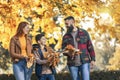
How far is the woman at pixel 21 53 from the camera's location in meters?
7.37

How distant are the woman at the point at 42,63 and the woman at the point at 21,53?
1.48 ft

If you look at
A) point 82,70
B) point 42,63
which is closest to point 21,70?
point 42,63

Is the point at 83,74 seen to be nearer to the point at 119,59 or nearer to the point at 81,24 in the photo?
the point at 81,24

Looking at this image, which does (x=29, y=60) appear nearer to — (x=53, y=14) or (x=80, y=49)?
(x=80, y=49)

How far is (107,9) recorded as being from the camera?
33.3ft

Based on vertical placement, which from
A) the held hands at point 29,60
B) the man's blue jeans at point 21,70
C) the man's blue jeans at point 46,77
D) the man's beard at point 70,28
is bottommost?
the man's blue jeans at point 46,77

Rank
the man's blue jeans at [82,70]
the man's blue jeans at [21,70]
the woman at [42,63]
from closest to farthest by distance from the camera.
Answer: the man's blue jeans at [21,70], the man's blue jeans at [82,70], the woman at [42,63]

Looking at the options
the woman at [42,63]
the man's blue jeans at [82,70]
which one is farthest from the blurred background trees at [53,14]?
the man's blue jeans at [82,70]

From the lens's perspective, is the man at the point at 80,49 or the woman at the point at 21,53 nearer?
the woman at the point at 21,53

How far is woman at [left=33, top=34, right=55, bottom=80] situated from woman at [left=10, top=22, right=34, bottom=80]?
45cm

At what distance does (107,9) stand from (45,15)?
1.70 metres

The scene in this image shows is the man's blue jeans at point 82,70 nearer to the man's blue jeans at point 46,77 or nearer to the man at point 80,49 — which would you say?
the man at point 80,49

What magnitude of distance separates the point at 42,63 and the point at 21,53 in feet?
2.23

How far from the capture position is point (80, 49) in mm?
7895
